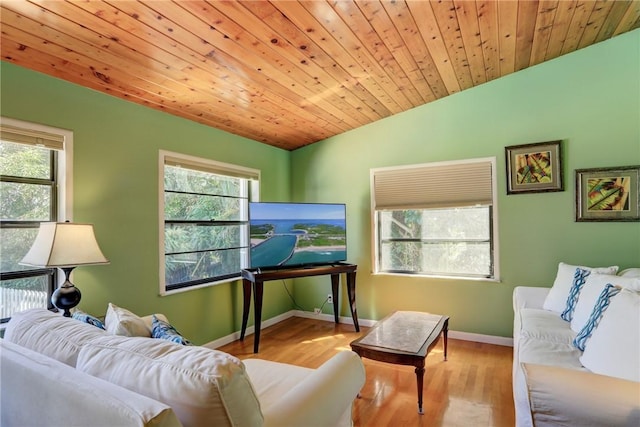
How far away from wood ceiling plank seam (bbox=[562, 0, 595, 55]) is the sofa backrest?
330cm

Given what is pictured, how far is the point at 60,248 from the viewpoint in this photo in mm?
1886

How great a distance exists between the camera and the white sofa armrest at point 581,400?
1.08 meters

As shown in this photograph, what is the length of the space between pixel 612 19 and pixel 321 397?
11.5 feet

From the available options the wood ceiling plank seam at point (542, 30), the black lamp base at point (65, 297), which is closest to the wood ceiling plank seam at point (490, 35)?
the wood ceiling plank seam at point (542, 30)

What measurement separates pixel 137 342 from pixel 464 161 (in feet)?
11.1

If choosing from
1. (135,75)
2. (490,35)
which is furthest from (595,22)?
(135,75)

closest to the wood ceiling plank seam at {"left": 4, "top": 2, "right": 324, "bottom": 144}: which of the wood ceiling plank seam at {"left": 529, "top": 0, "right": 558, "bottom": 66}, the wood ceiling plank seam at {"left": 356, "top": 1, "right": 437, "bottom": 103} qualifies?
the wood ceiling plank seam at {"left": 356, "top": 1, "right": 437, "bottom": 103}

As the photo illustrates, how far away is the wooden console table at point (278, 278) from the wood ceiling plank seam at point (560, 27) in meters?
2.76

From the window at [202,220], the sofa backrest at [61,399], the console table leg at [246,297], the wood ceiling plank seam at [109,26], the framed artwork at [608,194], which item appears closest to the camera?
the sofa backrest at [61,399]

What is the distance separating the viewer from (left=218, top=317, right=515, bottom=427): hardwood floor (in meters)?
2.17

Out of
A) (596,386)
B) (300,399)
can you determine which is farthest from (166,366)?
(596,386)

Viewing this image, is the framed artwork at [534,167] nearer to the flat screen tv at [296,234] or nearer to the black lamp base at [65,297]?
the flat screen tv at [296,234]

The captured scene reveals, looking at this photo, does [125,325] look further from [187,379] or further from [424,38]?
[424,38]

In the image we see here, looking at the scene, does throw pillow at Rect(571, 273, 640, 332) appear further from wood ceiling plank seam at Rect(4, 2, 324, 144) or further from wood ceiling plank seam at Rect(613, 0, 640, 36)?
wood ceiling plank seam at Rect(4, 2, 324, 144)
